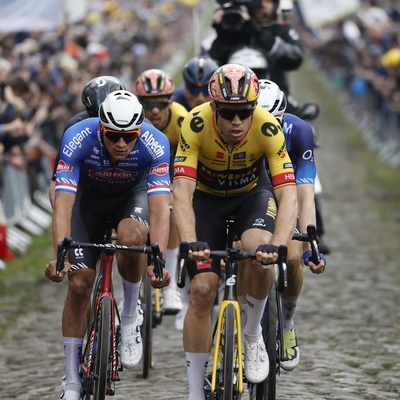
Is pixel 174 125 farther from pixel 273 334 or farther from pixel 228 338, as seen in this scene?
pixel 228 338

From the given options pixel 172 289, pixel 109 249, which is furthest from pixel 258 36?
pixel 109 249

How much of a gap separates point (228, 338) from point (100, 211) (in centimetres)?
158

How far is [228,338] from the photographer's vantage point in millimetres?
7547

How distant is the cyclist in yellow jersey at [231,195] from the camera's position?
7.84 metres

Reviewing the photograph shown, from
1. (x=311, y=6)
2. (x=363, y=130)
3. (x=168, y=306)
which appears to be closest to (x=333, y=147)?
(x=363, y=130)

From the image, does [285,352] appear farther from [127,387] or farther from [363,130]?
[363,130]

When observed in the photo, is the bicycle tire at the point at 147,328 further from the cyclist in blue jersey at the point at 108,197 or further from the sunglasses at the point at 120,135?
the sunglasses at the point at 120,135

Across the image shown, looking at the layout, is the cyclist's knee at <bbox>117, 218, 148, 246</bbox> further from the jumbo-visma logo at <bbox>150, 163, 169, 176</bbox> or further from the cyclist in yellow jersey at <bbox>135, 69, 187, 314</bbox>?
the cyclist in yellow jersey at <bbox>135, 69, 187, 314</bbox>

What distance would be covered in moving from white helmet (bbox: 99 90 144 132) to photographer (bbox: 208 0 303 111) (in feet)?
16.7

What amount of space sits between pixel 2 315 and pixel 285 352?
439 centimetres

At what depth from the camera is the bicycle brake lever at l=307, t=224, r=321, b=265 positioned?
303 inches

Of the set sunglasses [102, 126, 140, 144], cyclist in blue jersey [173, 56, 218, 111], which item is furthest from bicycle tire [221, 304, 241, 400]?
cyclist in blue jersey [173, 56, 218, 111]

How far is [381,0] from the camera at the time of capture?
43938mm

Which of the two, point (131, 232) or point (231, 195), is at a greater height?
point (231, 195)
